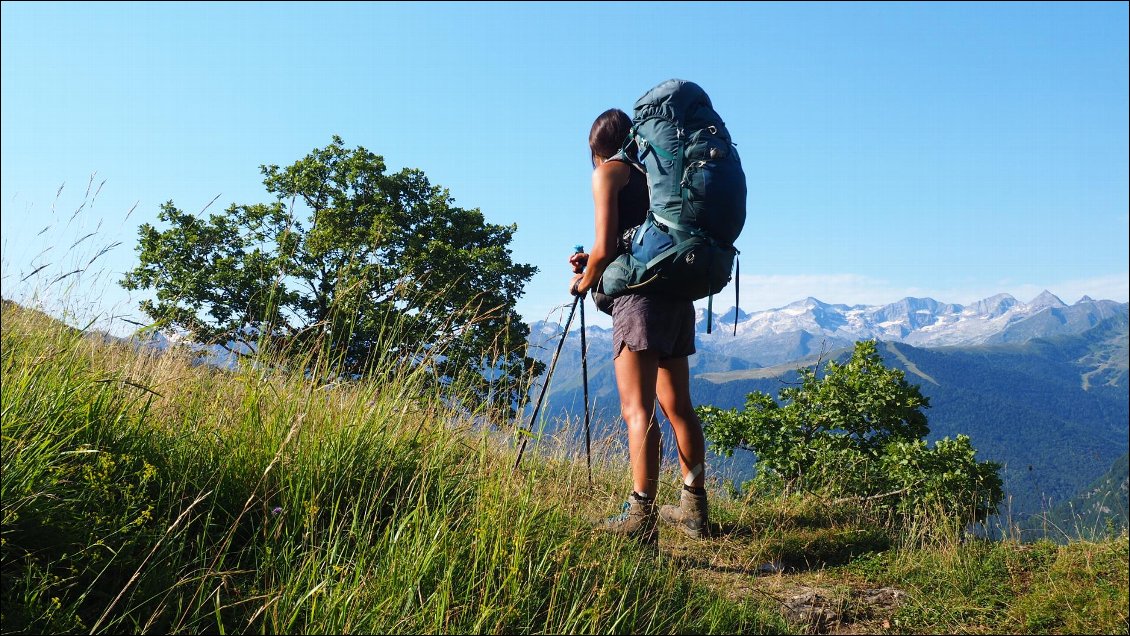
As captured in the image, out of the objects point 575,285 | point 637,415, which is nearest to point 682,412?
point 637,415

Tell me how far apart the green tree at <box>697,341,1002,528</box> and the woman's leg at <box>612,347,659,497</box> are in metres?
2.19

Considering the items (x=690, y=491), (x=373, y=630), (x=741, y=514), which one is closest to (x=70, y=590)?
(x=373, y=630)

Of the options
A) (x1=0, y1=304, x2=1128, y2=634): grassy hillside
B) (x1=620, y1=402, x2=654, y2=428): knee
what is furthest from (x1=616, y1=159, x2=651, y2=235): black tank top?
(x1=0, y1=304, x2=1128, y2=634): grassy hillside

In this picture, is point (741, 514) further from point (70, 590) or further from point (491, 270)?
point (491, 270)

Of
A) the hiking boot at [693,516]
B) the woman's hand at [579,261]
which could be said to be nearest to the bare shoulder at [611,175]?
the woman's hand at [579,261]

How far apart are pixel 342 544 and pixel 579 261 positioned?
2.20m

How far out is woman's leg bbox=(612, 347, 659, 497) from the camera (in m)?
3.80

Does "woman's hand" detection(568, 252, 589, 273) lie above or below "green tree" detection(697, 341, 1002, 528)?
above

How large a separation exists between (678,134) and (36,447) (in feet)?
10.3

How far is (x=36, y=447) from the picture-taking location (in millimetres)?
2289

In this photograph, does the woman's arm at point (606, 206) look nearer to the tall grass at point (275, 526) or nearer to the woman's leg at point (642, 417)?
the woman's leg at point (642, 417)

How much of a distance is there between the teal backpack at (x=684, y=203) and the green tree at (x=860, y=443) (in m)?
2.67

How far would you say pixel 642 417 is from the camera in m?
3.79

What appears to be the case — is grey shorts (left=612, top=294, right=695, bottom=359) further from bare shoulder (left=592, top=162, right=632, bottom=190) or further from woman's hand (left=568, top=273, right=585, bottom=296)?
bare shoulder (left=592, top=162, right=632, bottom=190)
